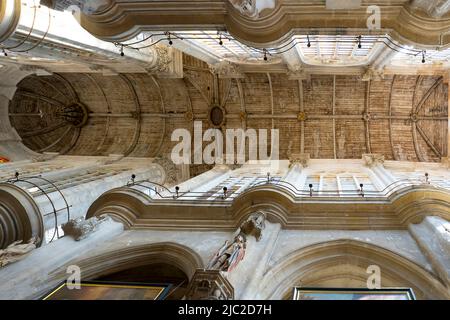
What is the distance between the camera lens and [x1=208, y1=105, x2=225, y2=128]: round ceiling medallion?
26.0 m

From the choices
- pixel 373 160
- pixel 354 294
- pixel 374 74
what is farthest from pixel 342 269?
pixel 373 160

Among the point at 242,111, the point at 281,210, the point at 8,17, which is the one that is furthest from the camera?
the point at 242,111

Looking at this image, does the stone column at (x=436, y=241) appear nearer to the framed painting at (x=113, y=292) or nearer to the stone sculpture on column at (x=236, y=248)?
the stone sculpture on column at (x=236, y=248)

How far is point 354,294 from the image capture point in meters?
6.95

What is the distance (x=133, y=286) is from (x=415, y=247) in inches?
273

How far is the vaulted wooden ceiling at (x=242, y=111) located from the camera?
23.3 m

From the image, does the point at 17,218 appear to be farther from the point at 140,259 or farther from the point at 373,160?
the point at 373,160

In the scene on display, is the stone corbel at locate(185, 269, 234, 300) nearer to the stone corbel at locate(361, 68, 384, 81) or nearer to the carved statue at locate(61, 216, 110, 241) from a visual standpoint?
the carved statue at locate(61, 216, 110, 241)

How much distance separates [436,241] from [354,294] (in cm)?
383

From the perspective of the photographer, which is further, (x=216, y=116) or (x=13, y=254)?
(x=216, y=116)

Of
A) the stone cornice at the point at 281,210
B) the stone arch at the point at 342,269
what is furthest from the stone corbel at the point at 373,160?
the stone arch at the point at 342,269

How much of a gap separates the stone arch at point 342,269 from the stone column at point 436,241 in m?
0.26

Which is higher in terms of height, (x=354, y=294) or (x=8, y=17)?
(x=8, y=17)
